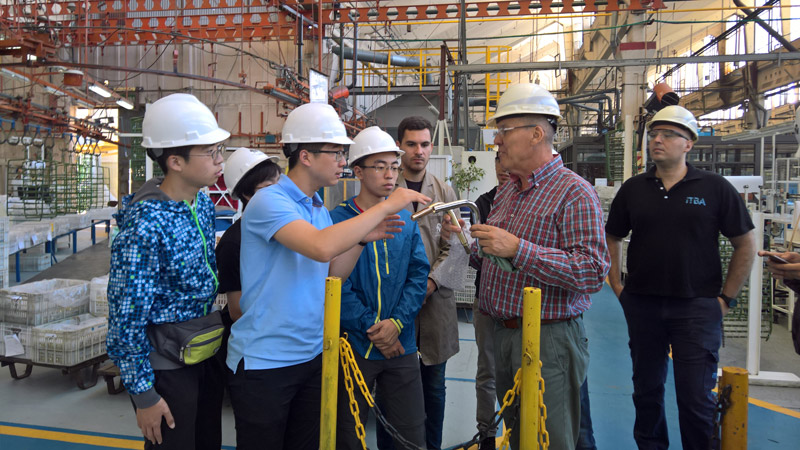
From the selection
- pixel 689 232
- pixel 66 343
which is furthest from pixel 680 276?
pixel 66 343

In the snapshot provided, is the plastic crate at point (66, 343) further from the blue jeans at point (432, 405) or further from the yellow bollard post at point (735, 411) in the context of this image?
the yellow bollard post at point (735, 411)

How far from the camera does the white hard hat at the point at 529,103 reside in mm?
2148

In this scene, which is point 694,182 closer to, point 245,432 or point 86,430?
point 245,432

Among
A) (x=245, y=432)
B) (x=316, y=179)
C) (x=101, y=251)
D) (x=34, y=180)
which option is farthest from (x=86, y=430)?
(x=34, y=180)

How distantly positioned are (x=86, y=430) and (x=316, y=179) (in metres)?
3.06

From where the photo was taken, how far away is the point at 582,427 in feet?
8.87

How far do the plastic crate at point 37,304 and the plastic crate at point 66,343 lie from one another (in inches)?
6.7

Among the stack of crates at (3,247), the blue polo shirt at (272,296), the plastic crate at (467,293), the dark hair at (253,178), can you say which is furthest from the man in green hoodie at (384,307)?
the stack of crates at (3,247)

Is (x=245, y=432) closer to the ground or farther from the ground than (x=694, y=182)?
closer to the ground

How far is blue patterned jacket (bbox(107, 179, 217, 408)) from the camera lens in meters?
1.81

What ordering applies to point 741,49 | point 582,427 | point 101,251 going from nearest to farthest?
1. point 582,427
2. point 101,251
3. point 741,49

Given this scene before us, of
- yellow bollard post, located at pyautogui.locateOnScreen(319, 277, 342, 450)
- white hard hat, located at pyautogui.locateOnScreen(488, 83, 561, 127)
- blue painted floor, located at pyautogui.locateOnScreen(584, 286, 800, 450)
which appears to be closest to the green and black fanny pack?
yellow bollard post, located at pyautogui.locateOnScreen(319, 277, 342, 450)

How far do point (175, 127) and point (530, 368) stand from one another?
1596 millimetres

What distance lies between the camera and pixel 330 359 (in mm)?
1909
